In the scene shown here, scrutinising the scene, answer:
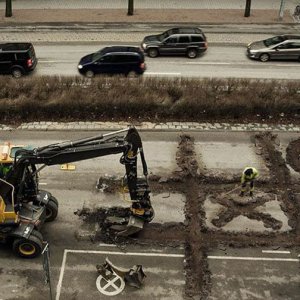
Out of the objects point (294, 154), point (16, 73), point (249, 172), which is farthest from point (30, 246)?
point (16, 73)

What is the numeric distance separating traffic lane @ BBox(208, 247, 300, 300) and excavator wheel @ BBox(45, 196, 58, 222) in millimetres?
5691

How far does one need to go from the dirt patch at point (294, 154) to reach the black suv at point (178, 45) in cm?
1131

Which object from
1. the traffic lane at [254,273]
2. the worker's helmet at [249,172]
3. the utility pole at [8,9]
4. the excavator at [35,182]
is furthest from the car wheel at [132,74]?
the utility pole at [8,9]

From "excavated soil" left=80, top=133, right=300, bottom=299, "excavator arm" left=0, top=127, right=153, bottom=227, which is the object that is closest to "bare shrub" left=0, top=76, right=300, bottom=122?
"excavated soil" left=80, top=133, right=300, bottom=299

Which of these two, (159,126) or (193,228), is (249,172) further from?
(159,126)

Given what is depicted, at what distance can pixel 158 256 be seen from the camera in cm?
1580

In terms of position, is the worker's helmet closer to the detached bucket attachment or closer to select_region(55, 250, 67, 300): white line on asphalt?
the detached bucket attachment

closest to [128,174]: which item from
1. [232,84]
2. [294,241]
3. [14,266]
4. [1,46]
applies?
[14,266]

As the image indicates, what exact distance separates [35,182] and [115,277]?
164 inches

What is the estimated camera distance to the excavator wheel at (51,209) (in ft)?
54.7

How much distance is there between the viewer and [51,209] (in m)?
16.7

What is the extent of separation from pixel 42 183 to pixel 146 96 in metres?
7.42

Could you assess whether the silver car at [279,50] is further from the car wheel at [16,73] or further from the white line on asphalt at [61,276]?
the white line on asphalt at [61,276]

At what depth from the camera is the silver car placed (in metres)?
30.1
